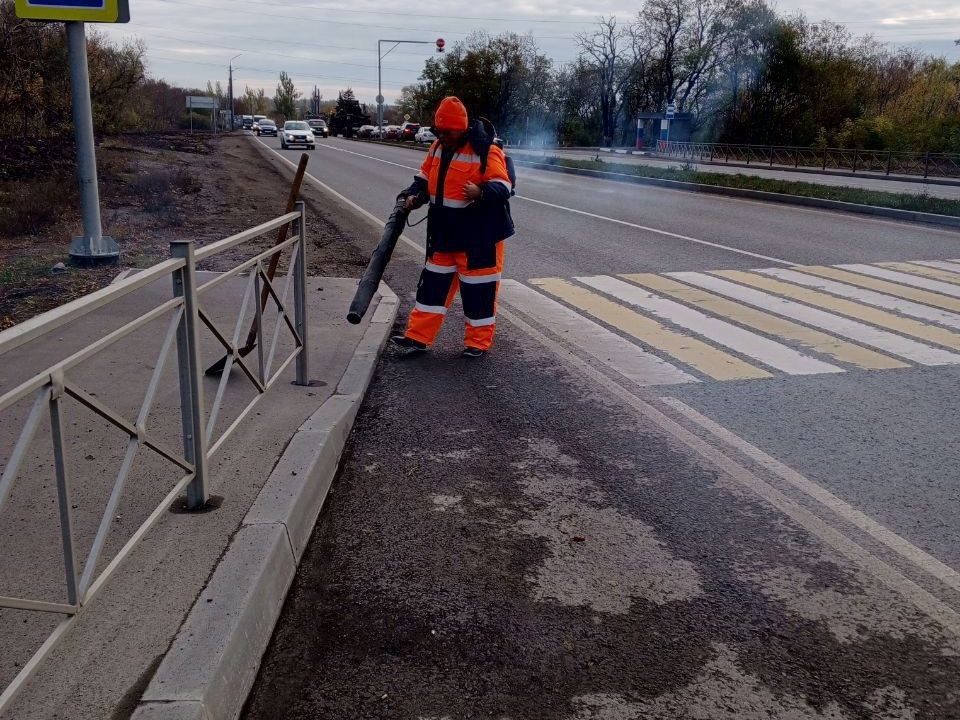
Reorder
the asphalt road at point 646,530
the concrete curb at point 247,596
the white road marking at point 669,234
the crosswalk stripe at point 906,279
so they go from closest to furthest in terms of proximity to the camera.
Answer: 1. the concrete curb at point 247,596
2. the asphalt road at point 646,530
3. the crosswalk stripe at point 906,279
4. the white road marking at point 669,234

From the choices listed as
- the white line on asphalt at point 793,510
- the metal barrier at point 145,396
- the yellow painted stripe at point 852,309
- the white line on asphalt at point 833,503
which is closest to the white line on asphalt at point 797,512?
the white line on asphalt at point 793,510

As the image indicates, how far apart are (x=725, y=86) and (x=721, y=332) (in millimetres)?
57139

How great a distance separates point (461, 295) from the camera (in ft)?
20.8

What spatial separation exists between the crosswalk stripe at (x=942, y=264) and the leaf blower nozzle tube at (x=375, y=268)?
699 centimetres

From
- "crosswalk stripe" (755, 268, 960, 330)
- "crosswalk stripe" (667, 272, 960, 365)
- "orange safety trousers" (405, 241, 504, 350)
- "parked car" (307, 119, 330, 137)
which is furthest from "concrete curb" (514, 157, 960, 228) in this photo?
"parked car" (307, 119, 330, 137)

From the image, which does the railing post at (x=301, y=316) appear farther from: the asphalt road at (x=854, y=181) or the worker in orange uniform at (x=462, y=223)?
the asphalt road at (x=854, y=181)

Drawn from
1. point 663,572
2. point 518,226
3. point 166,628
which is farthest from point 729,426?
point 518,226

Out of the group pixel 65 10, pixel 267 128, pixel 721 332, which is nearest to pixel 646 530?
pixel 721 332

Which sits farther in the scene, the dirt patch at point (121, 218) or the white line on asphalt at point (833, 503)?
the dirt patch at point (121, 218)

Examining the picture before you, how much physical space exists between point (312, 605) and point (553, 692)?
0.96 meters

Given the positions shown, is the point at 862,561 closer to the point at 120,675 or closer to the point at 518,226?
the point at 120,675

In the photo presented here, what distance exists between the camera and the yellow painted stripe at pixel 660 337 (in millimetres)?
6094

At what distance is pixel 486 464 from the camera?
4516mm

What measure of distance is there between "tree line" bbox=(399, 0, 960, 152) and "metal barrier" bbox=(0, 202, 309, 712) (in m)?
38.0
